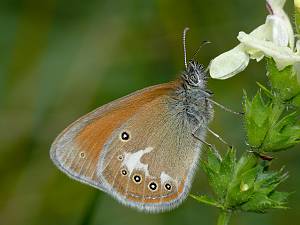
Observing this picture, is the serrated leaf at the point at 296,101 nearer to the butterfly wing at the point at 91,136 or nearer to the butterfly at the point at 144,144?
the butterfly at the point at 144,144

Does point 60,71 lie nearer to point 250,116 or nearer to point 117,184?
point 117,184

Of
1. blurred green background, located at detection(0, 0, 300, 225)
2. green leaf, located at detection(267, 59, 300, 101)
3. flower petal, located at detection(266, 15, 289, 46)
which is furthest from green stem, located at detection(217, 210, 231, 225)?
blurred green background, located at detection(0, 0, 300, 225)

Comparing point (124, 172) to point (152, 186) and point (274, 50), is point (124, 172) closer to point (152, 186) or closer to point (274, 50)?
point (152, 186)

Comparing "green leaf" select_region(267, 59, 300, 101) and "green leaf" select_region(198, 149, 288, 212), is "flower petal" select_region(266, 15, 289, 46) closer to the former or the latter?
"green leaf" select_region(267, 59, 300, 101)

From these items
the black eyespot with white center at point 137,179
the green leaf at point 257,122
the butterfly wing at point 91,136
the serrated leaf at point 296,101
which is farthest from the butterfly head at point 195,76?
the serrated leaf at point 296,101

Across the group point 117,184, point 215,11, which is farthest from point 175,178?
point 215,11
